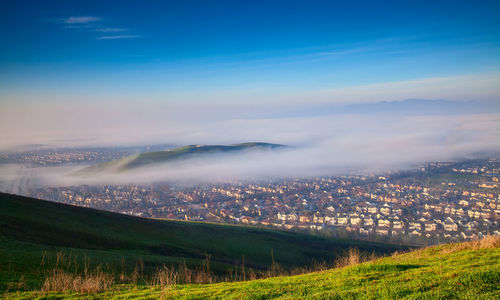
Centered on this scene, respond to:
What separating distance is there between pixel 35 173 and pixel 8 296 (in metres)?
233

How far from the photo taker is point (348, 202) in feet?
416

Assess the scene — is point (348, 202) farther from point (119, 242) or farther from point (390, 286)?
point (390, 286)

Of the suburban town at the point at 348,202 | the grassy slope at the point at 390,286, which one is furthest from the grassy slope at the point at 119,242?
the suburban town at the point at 348,202

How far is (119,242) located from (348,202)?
10949 cm

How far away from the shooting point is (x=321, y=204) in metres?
130

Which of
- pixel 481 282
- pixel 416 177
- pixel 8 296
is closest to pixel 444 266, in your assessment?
pixel 481 282

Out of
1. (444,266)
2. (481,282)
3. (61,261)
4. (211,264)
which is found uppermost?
(481,282)

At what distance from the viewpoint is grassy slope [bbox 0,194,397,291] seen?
22.4 meters

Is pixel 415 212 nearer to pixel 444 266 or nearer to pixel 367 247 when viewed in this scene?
pixel 367 247

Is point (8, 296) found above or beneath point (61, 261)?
above

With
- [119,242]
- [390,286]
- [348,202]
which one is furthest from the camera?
[348,202]

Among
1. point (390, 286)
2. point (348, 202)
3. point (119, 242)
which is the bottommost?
point (348, 202)

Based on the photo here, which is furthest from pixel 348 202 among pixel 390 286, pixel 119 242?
pixel 390 286

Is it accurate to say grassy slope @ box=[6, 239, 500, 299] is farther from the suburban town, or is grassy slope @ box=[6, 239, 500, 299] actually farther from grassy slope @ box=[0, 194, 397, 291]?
the suburban town
